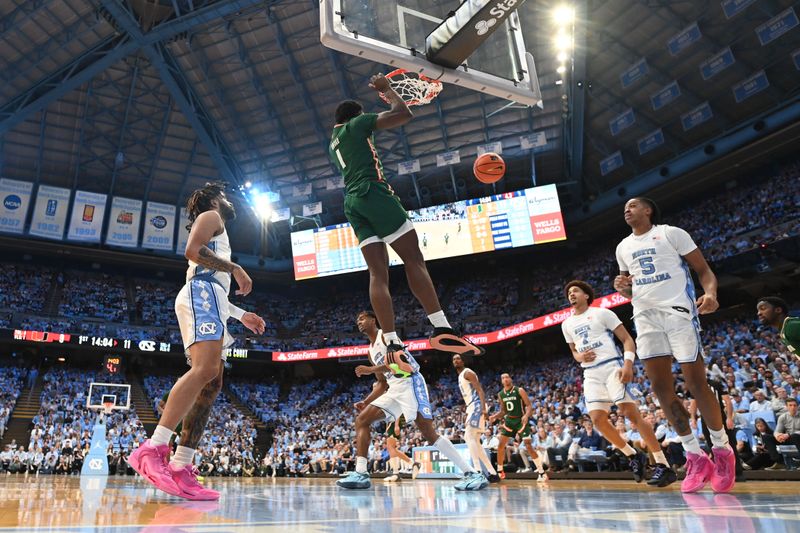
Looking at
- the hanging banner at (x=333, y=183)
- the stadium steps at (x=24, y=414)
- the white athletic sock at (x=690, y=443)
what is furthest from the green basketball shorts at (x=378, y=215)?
the stadium steps at (x=24, y=414)

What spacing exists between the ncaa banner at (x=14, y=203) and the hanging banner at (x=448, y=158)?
18504mm

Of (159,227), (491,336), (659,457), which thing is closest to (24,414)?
(159,227)

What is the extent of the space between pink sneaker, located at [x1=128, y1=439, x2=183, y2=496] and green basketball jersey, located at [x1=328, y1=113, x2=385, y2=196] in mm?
2048

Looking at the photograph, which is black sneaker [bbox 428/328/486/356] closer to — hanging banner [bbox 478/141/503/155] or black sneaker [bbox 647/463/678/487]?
black sneaker [bbox 647/463/678/487]

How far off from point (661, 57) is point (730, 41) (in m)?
2.07

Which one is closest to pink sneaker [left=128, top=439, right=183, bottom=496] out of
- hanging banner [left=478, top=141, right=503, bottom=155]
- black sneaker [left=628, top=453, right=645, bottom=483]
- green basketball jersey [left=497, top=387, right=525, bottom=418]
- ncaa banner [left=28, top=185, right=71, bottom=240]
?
black sneaker [left=628, top=453, right=645, bottom=483]

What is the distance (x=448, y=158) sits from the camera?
23.7 m

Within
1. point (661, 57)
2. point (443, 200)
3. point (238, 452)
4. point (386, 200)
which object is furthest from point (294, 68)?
point (386, 200)

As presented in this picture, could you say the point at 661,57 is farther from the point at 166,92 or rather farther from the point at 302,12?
the point at 166,92

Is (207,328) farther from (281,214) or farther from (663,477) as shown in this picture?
(281,214)

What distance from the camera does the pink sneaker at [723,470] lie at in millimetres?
3928

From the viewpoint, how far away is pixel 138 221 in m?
26.8

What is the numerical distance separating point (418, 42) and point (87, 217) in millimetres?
24870

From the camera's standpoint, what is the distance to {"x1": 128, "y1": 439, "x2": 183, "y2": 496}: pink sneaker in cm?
334
